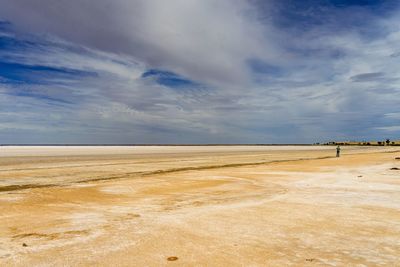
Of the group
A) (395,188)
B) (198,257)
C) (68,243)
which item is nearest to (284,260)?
(198,257)

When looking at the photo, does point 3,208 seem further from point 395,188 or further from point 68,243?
point 395,188

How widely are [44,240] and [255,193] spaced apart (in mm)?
7984

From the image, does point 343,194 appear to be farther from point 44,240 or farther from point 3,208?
point 3,208

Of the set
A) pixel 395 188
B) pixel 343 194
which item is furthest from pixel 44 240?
pixel 395 188

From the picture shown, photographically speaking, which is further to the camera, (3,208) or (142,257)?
(3,208)

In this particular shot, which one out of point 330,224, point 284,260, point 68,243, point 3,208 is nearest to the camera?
point 284,260

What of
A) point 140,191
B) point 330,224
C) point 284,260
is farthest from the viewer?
point 140,191

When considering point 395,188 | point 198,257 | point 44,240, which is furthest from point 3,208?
point 395,188

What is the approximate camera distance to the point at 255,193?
1254 centimetres

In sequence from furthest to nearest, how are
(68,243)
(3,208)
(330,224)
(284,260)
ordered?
(3,208)
(330,224)
(68,243)
(284,260)

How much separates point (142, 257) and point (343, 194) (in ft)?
29.7

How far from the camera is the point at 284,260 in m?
5.41

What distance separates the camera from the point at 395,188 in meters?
13.4

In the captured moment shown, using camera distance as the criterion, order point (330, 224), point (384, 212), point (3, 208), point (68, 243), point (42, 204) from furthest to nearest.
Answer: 1. point (42, 204)
2. point (3, 208)
3. point (384, 212)
4. point (330, 224)
5. point (68, 243)
